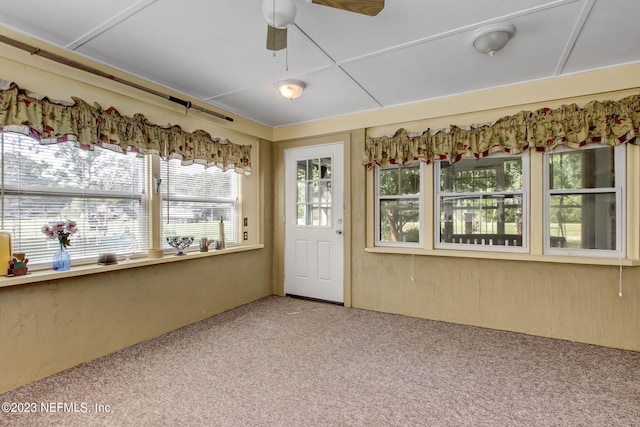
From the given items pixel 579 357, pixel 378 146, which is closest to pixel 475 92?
pixel 378 146

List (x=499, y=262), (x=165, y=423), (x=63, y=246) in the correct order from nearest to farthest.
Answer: (x=165, y=423) < (x=63, y=246) < (x=499, y=262)

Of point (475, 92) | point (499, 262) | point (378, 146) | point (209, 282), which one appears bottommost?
point (209, 282)

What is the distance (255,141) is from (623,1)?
357 cm

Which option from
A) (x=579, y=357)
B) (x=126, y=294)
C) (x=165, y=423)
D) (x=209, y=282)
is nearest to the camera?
(x=165, y=423)

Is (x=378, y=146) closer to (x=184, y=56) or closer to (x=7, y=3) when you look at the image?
(x=184, y=56)

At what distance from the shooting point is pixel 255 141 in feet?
13.9

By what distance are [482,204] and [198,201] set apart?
10.1 ft

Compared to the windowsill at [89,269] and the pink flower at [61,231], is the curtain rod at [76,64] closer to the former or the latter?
the pink flower at [61,231]

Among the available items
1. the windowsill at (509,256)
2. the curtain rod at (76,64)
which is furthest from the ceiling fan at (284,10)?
the windowsill at (509,256)

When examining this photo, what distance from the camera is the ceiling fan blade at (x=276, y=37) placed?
1720mm

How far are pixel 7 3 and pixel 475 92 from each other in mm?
3641

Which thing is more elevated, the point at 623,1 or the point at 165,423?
the point at 623,1

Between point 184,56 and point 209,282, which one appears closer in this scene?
point 184,56

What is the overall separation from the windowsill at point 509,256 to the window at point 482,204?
12 cm
